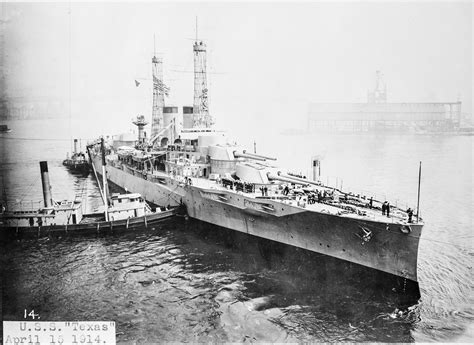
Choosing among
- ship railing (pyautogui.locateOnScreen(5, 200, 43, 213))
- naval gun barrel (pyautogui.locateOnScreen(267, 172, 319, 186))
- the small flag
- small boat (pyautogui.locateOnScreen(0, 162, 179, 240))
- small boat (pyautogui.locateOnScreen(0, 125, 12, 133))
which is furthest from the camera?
the small flag

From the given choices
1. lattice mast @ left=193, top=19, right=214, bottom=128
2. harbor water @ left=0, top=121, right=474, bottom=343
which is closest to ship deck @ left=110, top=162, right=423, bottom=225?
harbor water @ left=0, top=121, right=474, bottom=343

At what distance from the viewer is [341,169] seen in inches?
1204

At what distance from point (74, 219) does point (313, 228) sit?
1112 cm

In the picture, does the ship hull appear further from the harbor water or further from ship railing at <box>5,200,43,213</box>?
ship railing at <box>5,200,43,213</box>

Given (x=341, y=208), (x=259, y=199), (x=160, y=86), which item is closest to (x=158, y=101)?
(x=160, y=86)

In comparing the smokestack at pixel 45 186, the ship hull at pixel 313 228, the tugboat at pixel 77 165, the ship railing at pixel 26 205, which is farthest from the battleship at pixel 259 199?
the tugboat at pixel 77 165

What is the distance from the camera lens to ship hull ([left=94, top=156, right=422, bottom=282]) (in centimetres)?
1212

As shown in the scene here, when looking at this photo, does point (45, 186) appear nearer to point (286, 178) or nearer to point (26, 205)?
point (26, 205)

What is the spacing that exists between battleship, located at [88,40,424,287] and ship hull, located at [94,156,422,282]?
30 mm

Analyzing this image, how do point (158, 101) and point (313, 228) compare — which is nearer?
point (313, 228)

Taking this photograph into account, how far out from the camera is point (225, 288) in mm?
12055

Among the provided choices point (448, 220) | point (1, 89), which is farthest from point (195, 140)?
point (448, 220)

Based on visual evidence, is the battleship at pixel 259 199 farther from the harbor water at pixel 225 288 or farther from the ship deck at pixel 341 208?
the harbor water at pixel 225 288

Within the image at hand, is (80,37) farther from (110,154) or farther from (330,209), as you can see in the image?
(110,154)
